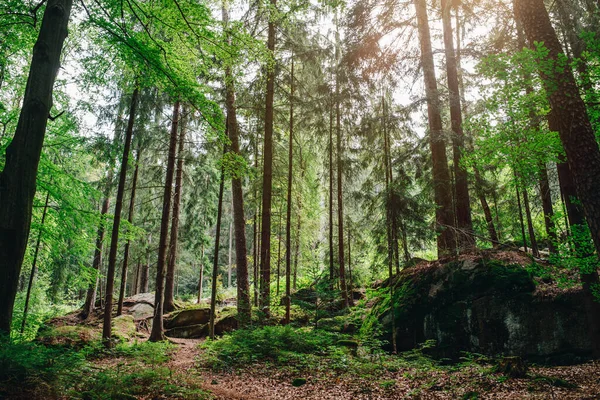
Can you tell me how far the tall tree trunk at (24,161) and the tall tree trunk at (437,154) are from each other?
30.8 feet

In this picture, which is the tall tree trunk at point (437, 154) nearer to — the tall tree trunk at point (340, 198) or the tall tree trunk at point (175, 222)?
the tall tree trunk at point (340, 198)

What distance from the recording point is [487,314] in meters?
7.67

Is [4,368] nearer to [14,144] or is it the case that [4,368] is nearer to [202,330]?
[14,144]

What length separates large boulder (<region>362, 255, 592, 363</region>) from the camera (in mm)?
6887

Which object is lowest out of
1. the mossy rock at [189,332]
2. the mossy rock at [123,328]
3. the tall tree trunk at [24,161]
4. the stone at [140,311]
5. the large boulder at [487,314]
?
the mossy rock at [189,332]

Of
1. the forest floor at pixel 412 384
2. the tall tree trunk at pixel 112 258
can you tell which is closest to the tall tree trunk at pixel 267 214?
the forest floor at pixel 412 384

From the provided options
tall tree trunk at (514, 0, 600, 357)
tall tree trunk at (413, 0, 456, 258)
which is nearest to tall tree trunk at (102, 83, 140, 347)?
tall tree trunk at (413, 0, 456, 258)

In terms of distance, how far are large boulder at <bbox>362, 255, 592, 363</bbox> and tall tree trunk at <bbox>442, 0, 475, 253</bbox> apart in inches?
33.5

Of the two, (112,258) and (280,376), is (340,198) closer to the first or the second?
(280,376)

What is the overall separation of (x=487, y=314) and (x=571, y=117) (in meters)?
4.95

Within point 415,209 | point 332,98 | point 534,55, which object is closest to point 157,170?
point 332,98

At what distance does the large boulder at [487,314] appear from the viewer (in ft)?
22.6

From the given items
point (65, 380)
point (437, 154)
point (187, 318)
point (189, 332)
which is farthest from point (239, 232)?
point (65, 380)

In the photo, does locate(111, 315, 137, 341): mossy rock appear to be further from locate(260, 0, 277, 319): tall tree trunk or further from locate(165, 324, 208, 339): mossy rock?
locate(260, 0, 277, 319): tall tree trunk
